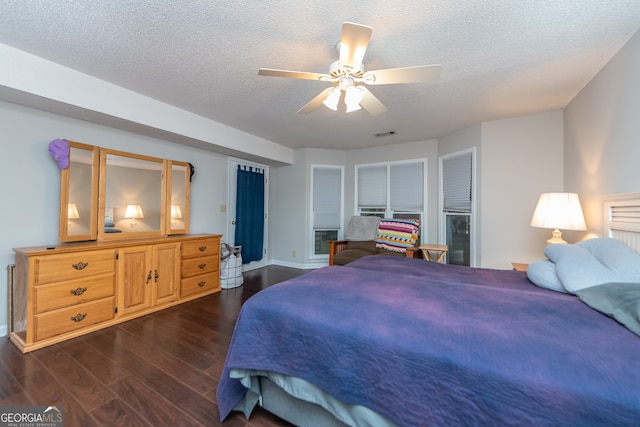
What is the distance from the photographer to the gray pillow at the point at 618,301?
1.04 meters

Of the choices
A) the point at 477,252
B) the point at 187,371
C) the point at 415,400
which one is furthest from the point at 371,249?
the point at 415,400

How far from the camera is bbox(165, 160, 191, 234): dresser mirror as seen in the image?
3370 millimetres

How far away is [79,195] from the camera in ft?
8.53

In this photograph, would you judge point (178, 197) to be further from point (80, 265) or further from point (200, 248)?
point (80, 265)

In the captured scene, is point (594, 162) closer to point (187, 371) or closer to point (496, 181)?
point (496, 181)

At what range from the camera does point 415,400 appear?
3.10 ft

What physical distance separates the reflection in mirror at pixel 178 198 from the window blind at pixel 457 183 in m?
3.88

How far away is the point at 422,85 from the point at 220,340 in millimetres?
2991

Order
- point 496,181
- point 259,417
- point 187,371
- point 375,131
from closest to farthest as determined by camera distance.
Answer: point 259,417 < point 187,371 < point 496,181 < point 375,131

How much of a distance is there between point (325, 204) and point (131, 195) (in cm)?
313

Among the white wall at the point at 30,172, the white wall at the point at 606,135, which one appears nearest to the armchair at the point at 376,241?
the white wall at the point at 606,135

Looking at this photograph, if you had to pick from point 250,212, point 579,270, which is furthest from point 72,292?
point 579,270

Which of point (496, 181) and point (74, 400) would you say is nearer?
point (74, 400)

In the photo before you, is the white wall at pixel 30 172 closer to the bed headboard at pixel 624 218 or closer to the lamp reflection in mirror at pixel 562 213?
the lamp reflection in mirror at pixel 562 213
